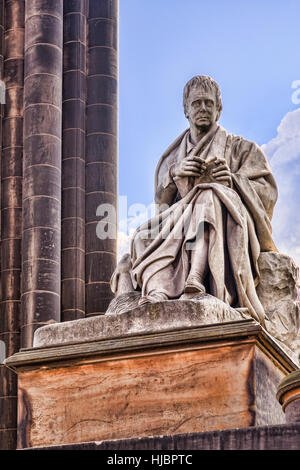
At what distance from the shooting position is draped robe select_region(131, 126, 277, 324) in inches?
251

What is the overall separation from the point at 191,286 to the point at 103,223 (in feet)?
19.2

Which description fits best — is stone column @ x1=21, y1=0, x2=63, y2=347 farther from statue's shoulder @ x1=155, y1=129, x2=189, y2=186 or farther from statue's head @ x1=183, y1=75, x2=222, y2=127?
statue's head @ x1=183, y1=75, x2=222, y2=127

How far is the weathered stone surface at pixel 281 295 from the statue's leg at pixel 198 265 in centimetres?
53

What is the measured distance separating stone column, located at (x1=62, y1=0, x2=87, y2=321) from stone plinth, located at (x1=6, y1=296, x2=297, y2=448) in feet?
17.4

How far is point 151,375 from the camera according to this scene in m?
5.70

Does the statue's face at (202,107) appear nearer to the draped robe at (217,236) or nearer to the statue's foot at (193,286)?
the draped robe at (217,236)

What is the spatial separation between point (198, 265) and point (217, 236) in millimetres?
220

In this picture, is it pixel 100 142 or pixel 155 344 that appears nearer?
pixel 155 344

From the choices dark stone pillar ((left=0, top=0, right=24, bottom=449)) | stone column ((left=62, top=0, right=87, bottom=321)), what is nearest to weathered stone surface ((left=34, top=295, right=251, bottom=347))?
dark stone pillar ((left=0, top=0, right=24, bottom=449))

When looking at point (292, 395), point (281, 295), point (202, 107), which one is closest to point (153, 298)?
point (281, 295)

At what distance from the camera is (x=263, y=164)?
7.16m

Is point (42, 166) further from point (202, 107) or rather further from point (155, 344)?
point (155, 344)

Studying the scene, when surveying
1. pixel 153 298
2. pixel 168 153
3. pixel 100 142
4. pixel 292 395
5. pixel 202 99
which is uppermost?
pixel 100 142
